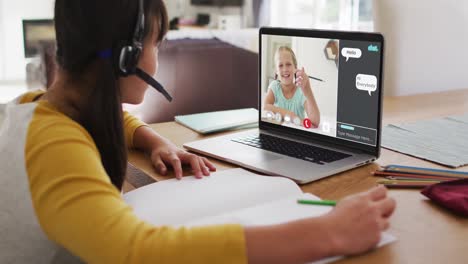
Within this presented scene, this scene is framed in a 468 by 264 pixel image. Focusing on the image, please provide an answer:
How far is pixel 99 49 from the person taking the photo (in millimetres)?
803

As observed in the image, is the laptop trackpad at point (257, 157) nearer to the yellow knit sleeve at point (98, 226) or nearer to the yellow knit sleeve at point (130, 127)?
the yellow knit sleeve at point (130, 127)

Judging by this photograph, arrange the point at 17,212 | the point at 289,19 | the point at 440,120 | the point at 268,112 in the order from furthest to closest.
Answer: the point at 289,19 → the point at 440,120 → the point at 268,112 → the point at 17,212

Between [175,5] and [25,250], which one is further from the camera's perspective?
[175,5]

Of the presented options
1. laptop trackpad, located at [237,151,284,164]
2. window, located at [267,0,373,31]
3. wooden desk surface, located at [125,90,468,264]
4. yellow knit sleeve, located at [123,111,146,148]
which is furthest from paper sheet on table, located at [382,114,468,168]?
window, located at [267,0,373,31]

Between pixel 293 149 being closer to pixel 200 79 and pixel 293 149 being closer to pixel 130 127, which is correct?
pixel 130 127

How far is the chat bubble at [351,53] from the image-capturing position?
3.50 feet

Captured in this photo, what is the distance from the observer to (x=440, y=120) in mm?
1417

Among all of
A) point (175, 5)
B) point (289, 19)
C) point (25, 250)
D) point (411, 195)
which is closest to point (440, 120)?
point (411, 195)

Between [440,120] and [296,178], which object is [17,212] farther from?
[440,120]

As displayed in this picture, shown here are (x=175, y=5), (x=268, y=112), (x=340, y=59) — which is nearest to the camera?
(x=340, y=59)

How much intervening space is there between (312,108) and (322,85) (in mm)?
62

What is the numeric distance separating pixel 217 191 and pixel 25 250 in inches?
12.3

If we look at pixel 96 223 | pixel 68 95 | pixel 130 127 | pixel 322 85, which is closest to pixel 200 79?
pixel 130 127

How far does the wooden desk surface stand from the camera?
688 millimetres
